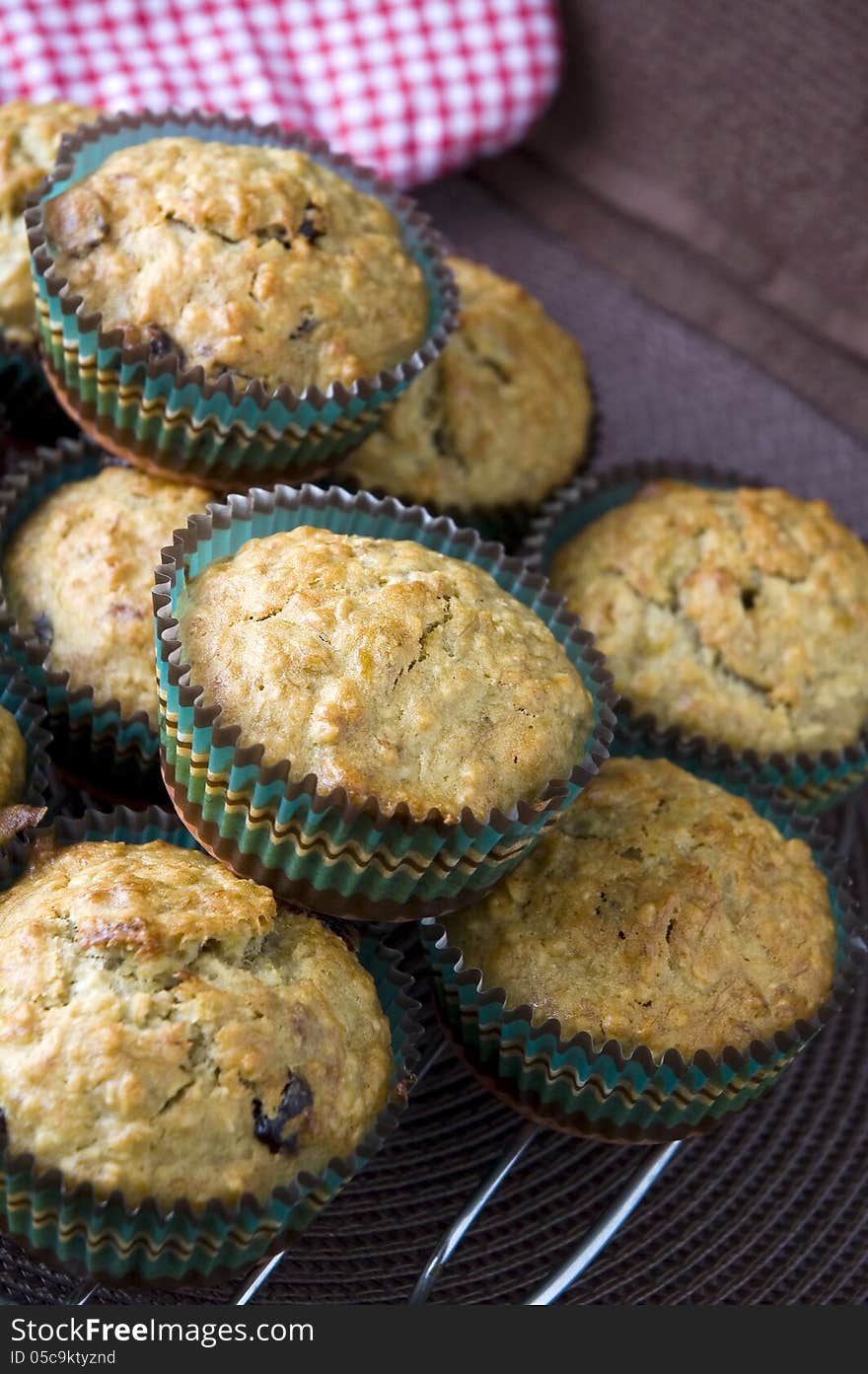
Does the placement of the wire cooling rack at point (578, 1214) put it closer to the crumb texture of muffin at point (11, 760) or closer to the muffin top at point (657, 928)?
the muffin top at point (657, 928)

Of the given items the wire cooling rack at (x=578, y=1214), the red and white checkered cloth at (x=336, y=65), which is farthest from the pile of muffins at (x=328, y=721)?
the red and white checkered cloth at (x=336, y=65)

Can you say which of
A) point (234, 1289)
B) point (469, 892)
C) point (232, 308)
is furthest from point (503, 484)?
point (234, 1289)

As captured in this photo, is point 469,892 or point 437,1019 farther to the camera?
point 437,1019

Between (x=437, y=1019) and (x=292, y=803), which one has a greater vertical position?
(x=292, y=803)

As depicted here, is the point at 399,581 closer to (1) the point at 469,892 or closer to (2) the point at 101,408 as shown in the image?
(1) the point at 469,892

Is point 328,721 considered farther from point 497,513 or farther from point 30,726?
point 497,513

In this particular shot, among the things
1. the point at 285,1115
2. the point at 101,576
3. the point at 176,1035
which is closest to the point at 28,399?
the point at 101,576
